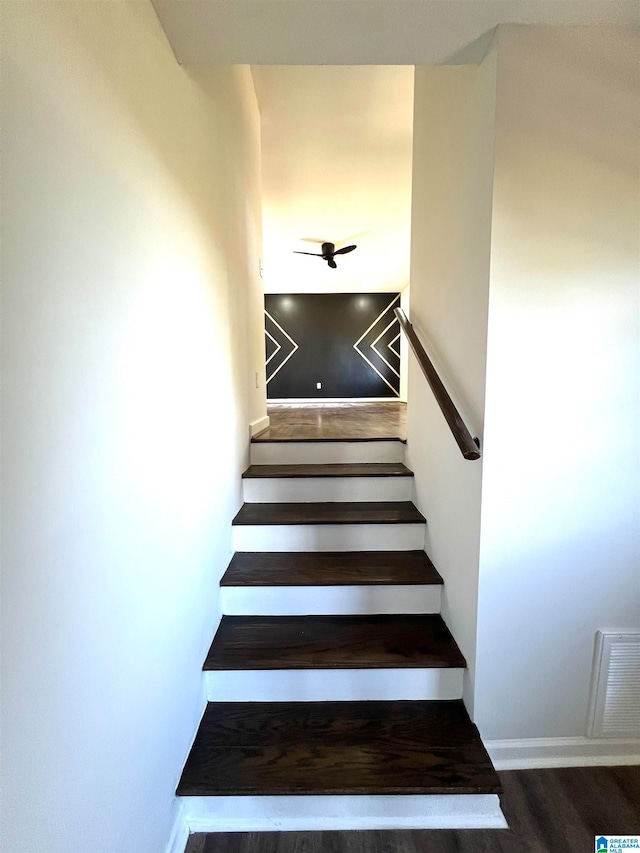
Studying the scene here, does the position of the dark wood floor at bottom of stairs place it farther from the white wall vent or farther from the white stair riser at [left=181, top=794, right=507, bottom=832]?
the white wall vent

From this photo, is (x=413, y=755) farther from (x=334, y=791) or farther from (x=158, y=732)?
(x=158, y=732)

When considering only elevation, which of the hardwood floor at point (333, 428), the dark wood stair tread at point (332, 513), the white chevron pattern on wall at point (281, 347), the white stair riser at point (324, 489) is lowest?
the dark wood stair tread at point (332, 513)

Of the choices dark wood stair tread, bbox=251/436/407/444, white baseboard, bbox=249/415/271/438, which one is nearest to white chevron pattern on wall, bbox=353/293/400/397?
white baseboard, bbox=249/415/271/438

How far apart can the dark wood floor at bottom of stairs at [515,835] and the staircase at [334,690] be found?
0.09ft

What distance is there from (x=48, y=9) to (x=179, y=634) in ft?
4.64

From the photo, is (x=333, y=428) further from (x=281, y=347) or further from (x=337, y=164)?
(x=281, y=347)

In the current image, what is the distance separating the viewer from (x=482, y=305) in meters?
1.28

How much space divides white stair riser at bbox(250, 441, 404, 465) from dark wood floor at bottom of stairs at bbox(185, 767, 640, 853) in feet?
5.29

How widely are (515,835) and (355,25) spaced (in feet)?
7.87

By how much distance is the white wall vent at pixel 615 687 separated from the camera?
138 cm

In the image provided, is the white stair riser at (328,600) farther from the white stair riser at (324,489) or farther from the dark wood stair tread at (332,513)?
the white stair riser at (324,489)

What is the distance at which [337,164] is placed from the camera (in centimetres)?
364

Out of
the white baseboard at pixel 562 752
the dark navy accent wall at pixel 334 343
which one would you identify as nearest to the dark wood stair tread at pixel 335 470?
the white baseboard at pixel 562 752

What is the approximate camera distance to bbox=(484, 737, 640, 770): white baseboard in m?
1.42
